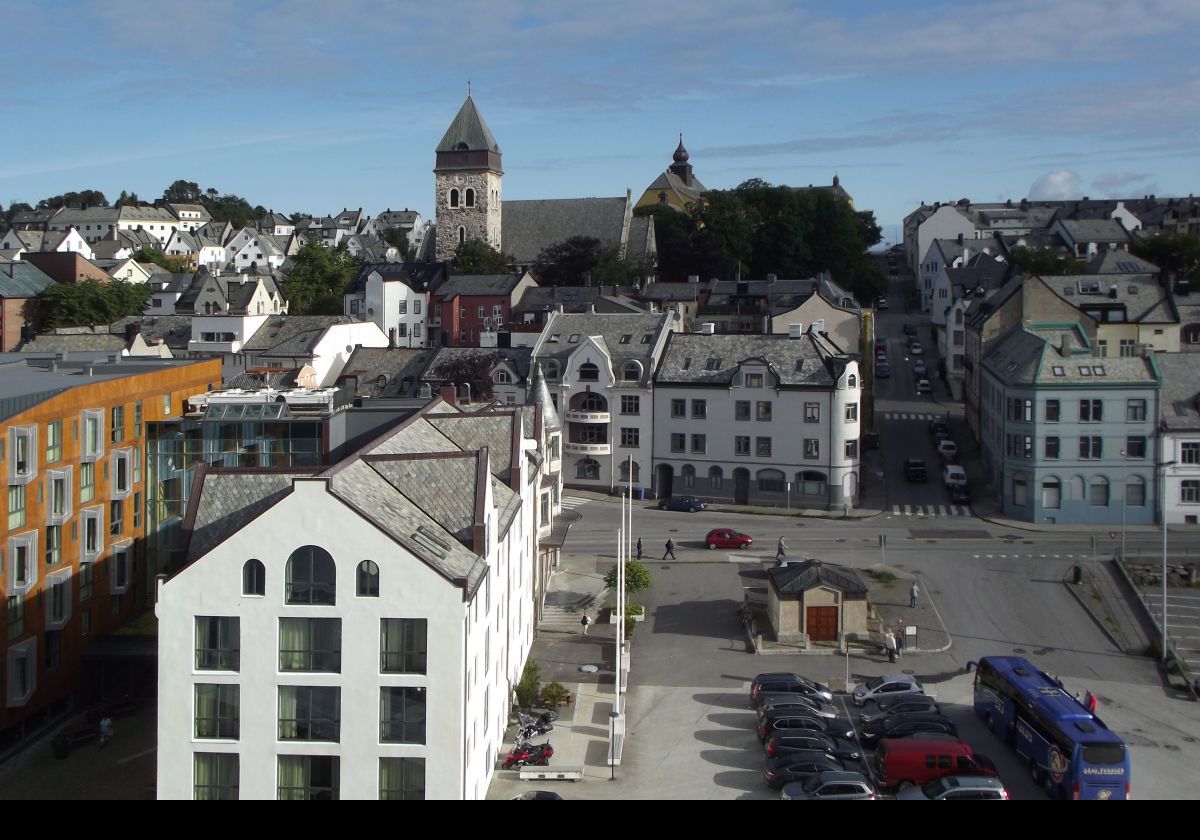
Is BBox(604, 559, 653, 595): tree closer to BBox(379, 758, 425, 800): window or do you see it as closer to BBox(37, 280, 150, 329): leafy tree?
BBox(379, 758, 425, 800): window

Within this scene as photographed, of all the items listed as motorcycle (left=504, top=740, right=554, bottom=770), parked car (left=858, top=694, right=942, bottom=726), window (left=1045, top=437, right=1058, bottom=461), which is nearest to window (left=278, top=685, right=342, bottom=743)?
motorcycle (left=504, top=740, right=554, bottom=770)

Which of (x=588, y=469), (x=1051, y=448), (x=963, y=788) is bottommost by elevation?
(x=963, y=788)

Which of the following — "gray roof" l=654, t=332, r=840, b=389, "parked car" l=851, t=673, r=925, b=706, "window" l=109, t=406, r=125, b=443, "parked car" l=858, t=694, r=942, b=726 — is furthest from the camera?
"gray roof" l=654, t=332, r=840, b=389

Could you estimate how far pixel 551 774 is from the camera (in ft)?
99.1

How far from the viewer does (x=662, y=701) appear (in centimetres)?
3628

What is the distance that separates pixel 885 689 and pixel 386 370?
4585cm

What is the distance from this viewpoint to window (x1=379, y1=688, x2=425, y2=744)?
25375 mm

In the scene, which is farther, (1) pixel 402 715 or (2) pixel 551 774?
(2) pixel 551 774

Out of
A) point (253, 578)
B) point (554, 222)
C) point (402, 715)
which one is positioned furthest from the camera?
point (554, 222)

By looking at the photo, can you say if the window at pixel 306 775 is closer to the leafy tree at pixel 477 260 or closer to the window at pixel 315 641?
the window at pixel 315 641

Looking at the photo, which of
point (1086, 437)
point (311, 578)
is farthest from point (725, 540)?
point (311, 578)

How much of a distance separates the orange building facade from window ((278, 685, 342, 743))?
45.3 ft

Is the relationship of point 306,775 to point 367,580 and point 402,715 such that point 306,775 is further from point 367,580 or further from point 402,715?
point 367,580

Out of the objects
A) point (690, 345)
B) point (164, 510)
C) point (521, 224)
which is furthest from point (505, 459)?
point (521, 224)
